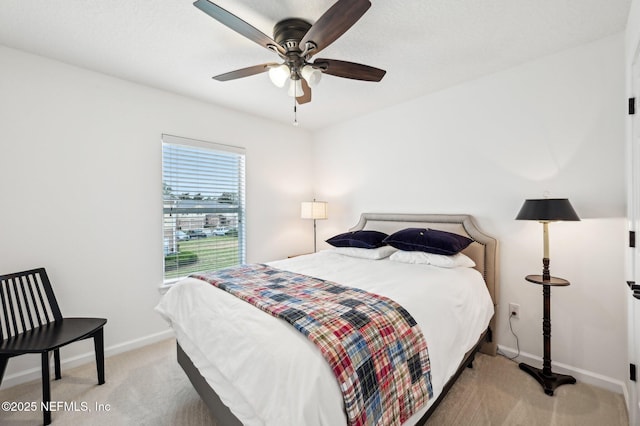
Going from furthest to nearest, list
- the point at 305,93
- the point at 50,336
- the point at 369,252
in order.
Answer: the point at 369,252, the point at 305,93, the point at 50,336

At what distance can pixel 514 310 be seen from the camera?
254 cm

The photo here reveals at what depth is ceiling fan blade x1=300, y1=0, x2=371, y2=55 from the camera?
132 centimetres

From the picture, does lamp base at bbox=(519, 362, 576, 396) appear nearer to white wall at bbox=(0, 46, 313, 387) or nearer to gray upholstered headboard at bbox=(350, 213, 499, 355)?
gray upholstered headboard at bbox=(350, 213, 499, 355)

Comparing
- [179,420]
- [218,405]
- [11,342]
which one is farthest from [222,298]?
[11,342]

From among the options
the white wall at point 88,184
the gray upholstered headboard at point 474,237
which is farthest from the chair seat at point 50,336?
the gray upholstered headboard at point 474,237

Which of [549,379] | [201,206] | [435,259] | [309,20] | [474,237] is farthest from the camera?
[201,206]

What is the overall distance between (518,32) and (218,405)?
3.14 m

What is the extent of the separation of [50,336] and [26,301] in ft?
1.44

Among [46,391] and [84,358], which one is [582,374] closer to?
[46,391]

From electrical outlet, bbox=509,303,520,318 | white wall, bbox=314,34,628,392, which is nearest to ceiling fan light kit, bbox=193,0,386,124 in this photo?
white wall, bbox=314,34,628,392

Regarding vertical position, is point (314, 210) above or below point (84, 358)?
above

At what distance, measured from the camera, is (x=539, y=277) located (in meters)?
2.21

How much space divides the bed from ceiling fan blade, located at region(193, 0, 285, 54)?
5.11 ft

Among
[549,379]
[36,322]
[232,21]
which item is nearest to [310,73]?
[232,21]
